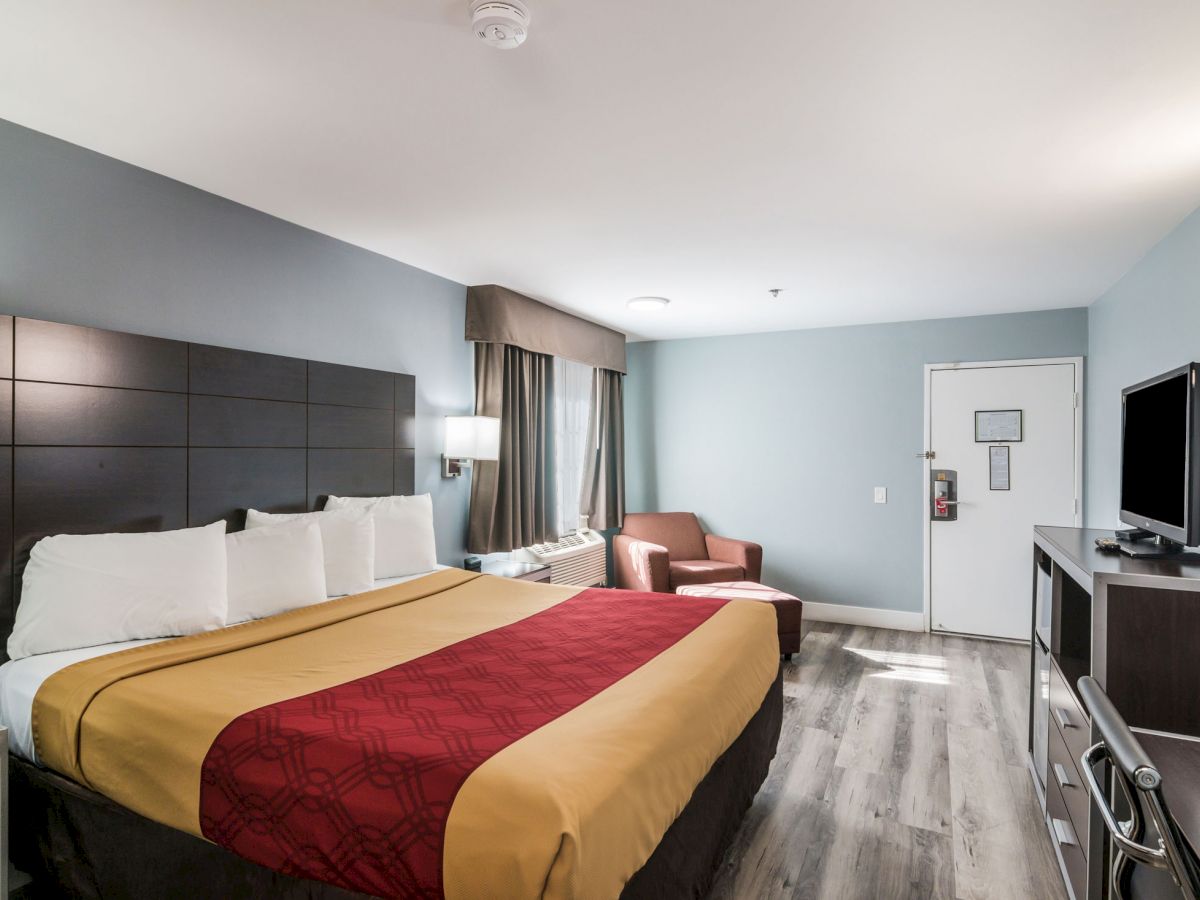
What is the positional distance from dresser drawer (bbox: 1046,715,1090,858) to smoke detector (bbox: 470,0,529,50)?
2.47 meters

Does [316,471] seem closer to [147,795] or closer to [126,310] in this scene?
[126,310]

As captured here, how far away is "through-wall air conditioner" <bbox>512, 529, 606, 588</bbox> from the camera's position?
4609 millimetres

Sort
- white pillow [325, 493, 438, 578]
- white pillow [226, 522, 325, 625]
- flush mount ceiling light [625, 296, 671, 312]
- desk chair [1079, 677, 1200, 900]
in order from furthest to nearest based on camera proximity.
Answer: flush mount ceiling light [625, 296, 671, 312], white pillow [325, 493, 438, 578], white pillow [226, 522, 325, 625], desk chair [1079, 677, 1200, 900]

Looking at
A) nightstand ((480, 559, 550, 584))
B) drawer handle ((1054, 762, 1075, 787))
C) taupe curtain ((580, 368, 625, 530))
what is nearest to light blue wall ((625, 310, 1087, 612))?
taupe curtain ((580, 368, 625, 530))

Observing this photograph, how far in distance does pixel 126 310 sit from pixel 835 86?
251cm

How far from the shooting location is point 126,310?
2.45 metres

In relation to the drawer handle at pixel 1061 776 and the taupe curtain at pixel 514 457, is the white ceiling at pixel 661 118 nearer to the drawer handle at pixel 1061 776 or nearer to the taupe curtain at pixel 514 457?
the taupe curtain at pixel 514 457

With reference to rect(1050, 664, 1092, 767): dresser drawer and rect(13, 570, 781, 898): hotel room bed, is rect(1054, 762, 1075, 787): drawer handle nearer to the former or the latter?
rect(1050, 664, 1092, 767): dresser drawer

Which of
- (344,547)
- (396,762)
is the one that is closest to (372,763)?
(396,762)

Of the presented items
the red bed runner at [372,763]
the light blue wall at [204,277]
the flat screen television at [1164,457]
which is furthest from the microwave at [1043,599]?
the light blue wall at [204,277]

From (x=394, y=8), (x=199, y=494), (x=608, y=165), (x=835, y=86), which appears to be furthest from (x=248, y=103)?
(x=835, y=86)

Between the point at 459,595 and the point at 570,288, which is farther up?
the point at 570,288

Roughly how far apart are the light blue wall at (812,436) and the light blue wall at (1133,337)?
536 millimetres

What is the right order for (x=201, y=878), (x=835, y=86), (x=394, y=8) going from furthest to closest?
(x=835, y=86) < (x=201, y=878) < (x=394, y=8)
